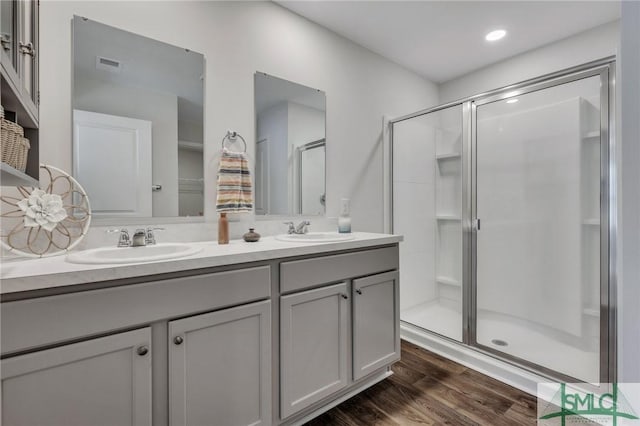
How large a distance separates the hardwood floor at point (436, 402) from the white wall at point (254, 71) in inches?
45.4

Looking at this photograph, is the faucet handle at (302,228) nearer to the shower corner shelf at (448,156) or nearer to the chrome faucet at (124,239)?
the chrome faucet at (124,239)

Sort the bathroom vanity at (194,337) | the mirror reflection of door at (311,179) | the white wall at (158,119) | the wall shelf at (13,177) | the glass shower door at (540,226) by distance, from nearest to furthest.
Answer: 1. the wall shelf at (13,177)
2. the bathroom vanity at (194,337)
3. the white wall at (158,119)
4. the glass shower door at (540,226)
5. the mirror reflection of door at (311,179)

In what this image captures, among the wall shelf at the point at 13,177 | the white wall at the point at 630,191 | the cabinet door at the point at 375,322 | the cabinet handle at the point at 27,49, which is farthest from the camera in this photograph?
the cabinet door at the point at 375,322

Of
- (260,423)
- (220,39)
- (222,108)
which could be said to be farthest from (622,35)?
(220,39)

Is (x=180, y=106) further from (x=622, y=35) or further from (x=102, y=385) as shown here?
(x=622, y=35)

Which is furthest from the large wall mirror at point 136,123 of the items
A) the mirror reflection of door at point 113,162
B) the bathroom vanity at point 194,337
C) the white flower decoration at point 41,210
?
the bathroom vanity at point 194,337

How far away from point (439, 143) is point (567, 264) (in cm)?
137

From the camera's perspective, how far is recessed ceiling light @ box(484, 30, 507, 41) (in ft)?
7.59

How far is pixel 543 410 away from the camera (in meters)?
1.61

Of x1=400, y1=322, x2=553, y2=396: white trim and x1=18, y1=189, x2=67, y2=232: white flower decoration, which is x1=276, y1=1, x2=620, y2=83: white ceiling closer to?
x1=18, y1=189, x2=67, y2=232: white flower decoration

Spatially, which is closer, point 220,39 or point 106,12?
point 106,12

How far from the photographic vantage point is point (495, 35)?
236cm

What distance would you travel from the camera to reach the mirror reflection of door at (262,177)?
192 cm
